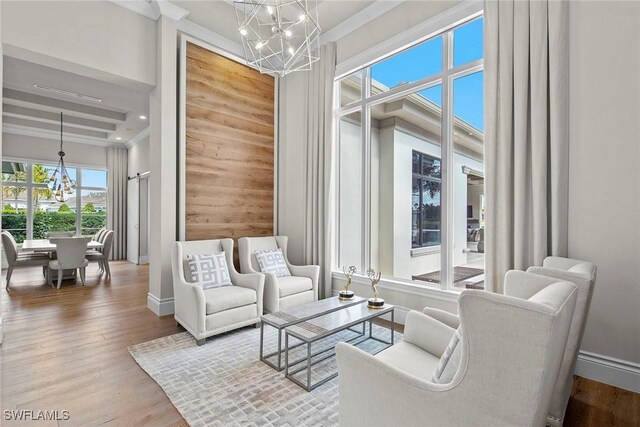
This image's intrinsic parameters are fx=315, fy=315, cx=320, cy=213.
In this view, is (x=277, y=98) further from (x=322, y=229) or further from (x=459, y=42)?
(x=459, y=42)

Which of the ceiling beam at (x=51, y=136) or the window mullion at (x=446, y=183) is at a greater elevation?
the ceiling beam at (x=51, y=136)

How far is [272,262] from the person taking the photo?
3977 millimetres

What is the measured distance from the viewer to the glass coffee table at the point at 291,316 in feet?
7.93

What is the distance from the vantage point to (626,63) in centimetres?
223

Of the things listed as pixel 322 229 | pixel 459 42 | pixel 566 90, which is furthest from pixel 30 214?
pixel 566 90

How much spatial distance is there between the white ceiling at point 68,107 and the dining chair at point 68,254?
2.56m

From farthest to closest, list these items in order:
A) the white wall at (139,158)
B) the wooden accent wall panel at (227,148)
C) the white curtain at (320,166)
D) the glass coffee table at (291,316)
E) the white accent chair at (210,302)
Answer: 1. the white wall at (139,158)
2. the white curtain at (320,166)
3. the wooden accent wall panel at (227,148)
4. the white accent chair at (210,302)
5. the glass coffee table at (291,316)

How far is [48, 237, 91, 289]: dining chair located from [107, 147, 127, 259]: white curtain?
11.1 feet

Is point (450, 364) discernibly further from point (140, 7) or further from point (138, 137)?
point (138, 137)

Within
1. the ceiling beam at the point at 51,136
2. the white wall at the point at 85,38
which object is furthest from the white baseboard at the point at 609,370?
the ceiling beam at the point at 51,136

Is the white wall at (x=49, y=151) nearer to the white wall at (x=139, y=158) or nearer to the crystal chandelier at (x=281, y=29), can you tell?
the white wall at (x=139, y=158)

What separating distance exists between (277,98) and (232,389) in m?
4.09

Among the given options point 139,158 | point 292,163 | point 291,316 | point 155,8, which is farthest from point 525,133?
point 139,158

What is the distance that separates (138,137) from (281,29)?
286 inches
